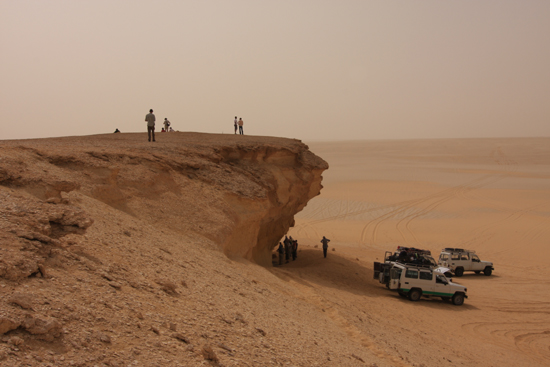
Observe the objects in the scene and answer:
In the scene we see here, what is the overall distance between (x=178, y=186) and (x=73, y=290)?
7438mm

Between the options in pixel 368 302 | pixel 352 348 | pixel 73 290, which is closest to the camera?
pixel 73 290

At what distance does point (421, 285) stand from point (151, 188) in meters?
10.8

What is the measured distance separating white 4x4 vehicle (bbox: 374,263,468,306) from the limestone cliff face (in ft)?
17.9

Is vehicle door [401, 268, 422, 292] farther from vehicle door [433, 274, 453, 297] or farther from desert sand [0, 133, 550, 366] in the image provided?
vehicle door [433, 274, 453, 297]

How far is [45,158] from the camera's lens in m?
10.9

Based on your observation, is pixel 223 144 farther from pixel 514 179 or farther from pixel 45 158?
pixel 514 179

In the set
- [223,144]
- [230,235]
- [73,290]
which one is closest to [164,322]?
[73,290]

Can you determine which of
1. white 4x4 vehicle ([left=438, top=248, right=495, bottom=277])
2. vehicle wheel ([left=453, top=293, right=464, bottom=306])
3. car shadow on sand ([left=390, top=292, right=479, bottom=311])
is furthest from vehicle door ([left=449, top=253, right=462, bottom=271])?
vehicle wheel ([left=453, top=293, right=464, bottom=306])

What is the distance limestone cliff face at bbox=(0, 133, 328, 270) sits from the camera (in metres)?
6.87

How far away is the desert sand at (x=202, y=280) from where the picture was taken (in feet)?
16.6

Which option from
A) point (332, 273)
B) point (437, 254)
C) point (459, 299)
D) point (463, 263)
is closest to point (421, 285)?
point (459, 299)

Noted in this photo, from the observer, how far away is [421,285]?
1614 centimetres

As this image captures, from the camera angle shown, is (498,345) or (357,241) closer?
(498,345)

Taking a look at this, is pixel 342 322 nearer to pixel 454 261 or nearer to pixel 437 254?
pixel 454 261
